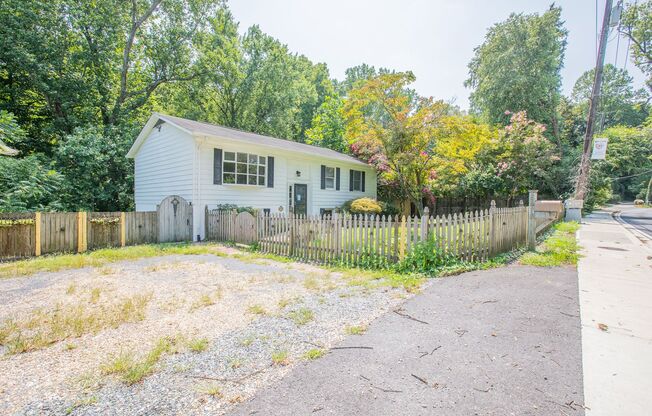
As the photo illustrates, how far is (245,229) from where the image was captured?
31.9 ft

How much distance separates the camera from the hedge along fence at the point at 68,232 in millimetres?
7715

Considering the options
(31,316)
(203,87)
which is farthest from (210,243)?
(203,87)

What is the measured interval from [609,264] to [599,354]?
5.29m

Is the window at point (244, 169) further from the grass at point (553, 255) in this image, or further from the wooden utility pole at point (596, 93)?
the wooden utility pole at point (596, 93)

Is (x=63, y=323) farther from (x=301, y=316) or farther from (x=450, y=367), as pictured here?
(x=450, y=367)

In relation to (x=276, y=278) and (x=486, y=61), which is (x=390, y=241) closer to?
(x=276, y=278)

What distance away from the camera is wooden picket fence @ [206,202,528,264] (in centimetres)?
642

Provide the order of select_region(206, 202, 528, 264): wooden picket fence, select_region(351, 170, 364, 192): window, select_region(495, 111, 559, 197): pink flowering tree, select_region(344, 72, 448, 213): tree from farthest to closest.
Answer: select_region(351, 170, 364, 192): window → select_region(495, 111, 559, 197): pink flowering tree → select_region(344, 72, 448, 213): tree → select_region(206, 202, 528, 264): wooden picket fence

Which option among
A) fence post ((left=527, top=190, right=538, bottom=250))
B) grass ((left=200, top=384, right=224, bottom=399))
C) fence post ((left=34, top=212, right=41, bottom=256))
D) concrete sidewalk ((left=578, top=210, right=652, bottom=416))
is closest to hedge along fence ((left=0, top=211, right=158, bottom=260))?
fence post ((left=34, top=212, right=41, bottom=256))

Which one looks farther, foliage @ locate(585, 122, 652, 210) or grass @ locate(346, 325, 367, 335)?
foliage @ locate(585, 122, 652, 210)

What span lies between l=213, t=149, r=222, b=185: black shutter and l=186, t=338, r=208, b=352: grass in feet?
30.7

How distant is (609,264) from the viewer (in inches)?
266

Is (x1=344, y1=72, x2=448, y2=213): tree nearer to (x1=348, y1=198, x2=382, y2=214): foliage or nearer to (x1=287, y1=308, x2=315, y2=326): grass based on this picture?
(x1=348, y1=198, x2=382, y2=214): foliage

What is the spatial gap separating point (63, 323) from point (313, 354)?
128 inches
